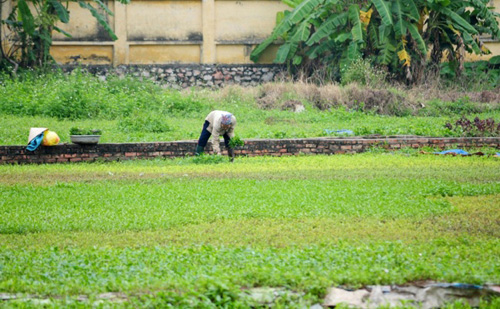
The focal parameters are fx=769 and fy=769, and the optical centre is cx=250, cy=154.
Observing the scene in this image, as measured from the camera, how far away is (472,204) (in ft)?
35.4

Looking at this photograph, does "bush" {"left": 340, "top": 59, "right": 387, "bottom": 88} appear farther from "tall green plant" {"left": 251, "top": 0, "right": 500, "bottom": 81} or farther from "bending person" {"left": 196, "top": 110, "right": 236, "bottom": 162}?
"bending person" {"left": 196, "top": 110, "right": 236, "bottom": 162}

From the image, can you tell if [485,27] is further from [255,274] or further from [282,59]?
[255,274]

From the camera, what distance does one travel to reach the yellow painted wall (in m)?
28.6

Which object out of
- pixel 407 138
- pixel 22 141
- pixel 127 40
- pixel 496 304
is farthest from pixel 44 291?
pixel 127 40

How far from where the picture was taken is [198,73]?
95.6ft

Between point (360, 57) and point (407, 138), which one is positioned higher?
point (360, 57)

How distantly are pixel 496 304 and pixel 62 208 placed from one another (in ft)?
21.4

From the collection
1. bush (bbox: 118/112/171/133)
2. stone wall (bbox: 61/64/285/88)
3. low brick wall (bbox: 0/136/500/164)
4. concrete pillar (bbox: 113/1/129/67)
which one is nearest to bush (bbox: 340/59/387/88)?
stone wall (bbox: 61/64/285/88)

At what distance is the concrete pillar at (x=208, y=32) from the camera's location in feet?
96.5

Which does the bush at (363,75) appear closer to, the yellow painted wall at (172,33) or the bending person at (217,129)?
the yellow painted wall at (172,33)

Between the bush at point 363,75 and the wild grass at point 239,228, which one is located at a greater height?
the bush at point 363,75

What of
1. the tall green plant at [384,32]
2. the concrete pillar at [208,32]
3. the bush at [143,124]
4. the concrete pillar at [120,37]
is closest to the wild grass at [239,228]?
the bush at [143,124]

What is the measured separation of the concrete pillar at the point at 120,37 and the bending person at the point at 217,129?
511 inches

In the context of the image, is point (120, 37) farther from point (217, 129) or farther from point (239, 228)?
point (239, 228)
